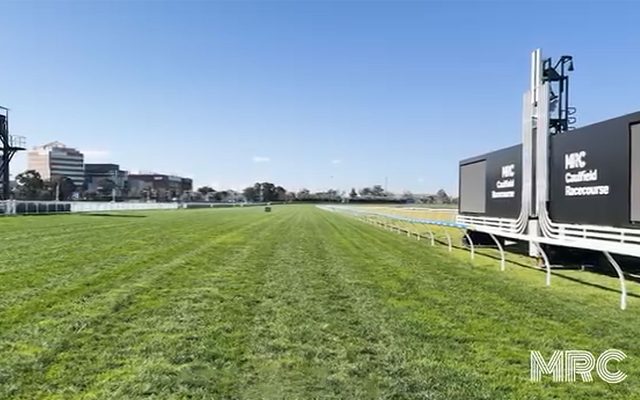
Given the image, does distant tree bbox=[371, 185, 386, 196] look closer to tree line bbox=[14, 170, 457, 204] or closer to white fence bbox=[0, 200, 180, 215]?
tree line bbox=[14, 170, 457, 204]

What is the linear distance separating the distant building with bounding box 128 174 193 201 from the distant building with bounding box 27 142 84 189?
14.3 m

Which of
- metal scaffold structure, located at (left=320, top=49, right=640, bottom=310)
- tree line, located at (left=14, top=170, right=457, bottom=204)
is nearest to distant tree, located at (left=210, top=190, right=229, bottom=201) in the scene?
tree line, located at (left=14, top=170, right=457, bottom=204)

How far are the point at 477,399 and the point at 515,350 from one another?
60.3 inches

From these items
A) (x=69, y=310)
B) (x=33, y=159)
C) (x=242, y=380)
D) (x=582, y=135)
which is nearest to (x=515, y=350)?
(x=242, y=380)

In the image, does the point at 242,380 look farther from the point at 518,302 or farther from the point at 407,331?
the point at 518,302

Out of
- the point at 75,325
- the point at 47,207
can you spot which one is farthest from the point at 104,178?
the point at 75,325

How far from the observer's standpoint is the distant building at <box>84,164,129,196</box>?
4732 inches

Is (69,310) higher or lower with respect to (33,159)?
lower

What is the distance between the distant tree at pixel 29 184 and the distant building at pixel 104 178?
53.8ft

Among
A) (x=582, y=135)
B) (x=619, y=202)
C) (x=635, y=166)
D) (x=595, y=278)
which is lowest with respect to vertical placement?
(x=595, y=278)

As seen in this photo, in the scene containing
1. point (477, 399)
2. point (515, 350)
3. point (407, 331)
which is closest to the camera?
point (477, 399)

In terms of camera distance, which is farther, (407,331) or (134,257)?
(134,257)

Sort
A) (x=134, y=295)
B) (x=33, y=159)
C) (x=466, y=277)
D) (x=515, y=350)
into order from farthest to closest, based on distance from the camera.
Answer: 1. (x=33, y=159)
2. (x=466, y=277)
3. (x=134, y=295)
4. (x=515, y=350)

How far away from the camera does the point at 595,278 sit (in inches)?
432
